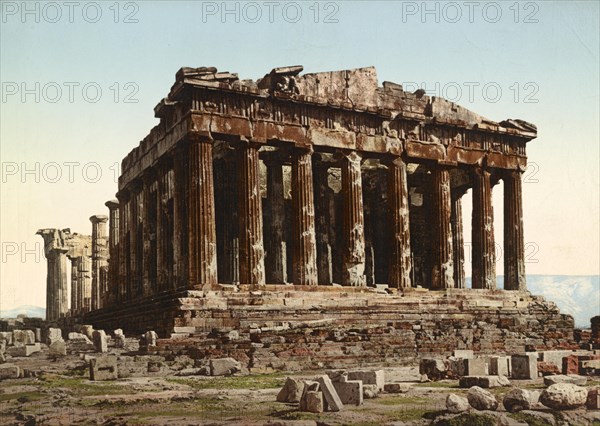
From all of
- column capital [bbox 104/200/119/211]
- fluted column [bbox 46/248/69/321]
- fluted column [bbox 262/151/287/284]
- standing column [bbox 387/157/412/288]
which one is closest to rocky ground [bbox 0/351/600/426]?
fluted column [bbox 262/151/287/284]

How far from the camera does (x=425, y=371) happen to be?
1612 centimetres

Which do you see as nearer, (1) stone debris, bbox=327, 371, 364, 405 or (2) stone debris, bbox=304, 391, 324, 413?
(2) stone debris, bbox=304, 391, 324, 413

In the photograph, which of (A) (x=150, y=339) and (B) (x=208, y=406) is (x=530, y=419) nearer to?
(B) (x=208, y=406)

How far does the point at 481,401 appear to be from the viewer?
→ 1125 cm

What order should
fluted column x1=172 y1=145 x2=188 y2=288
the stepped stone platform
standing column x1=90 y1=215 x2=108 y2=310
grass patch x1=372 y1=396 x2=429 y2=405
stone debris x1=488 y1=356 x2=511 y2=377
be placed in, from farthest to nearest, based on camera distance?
standing column x1=90 y1=215 x2=108 y2=310 < fluted column x1=172 y1=145 x2=188 y2=288 < the stepped stone platform < stone debris x1=488 y1=356 x2=511 y2=377 < grass patch x1=372 y1=396 x2=429 y2=405

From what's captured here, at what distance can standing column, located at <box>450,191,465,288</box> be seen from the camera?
34.2 meters

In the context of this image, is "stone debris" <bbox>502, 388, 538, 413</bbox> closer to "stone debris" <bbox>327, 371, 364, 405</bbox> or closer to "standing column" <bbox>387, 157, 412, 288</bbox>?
"stone debris" <bbox>327, 371, 364, 405</bbox>

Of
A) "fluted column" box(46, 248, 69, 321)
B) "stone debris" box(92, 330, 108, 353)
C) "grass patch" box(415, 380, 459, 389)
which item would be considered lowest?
"grass patch" box(415, 380, 459, 389)

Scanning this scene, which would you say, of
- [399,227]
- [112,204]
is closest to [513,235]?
[399,227]

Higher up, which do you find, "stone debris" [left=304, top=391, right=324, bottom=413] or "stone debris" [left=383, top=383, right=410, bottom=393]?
"stone debris" [left=304, top=391, right=324, bottom=413]

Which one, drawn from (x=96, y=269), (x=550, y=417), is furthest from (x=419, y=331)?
(x=96, y=269)

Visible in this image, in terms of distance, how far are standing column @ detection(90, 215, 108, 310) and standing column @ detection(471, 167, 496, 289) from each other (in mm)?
21902

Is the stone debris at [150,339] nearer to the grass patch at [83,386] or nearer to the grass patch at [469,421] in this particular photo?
the grass patch at [83,386]

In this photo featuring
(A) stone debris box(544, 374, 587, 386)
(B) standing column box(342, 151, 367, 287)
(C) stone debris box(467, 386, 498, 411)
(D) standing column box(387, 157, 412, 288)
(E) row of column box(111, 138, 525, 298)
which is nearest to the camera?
(C) stone debris box(467, 386, 498, 411)
